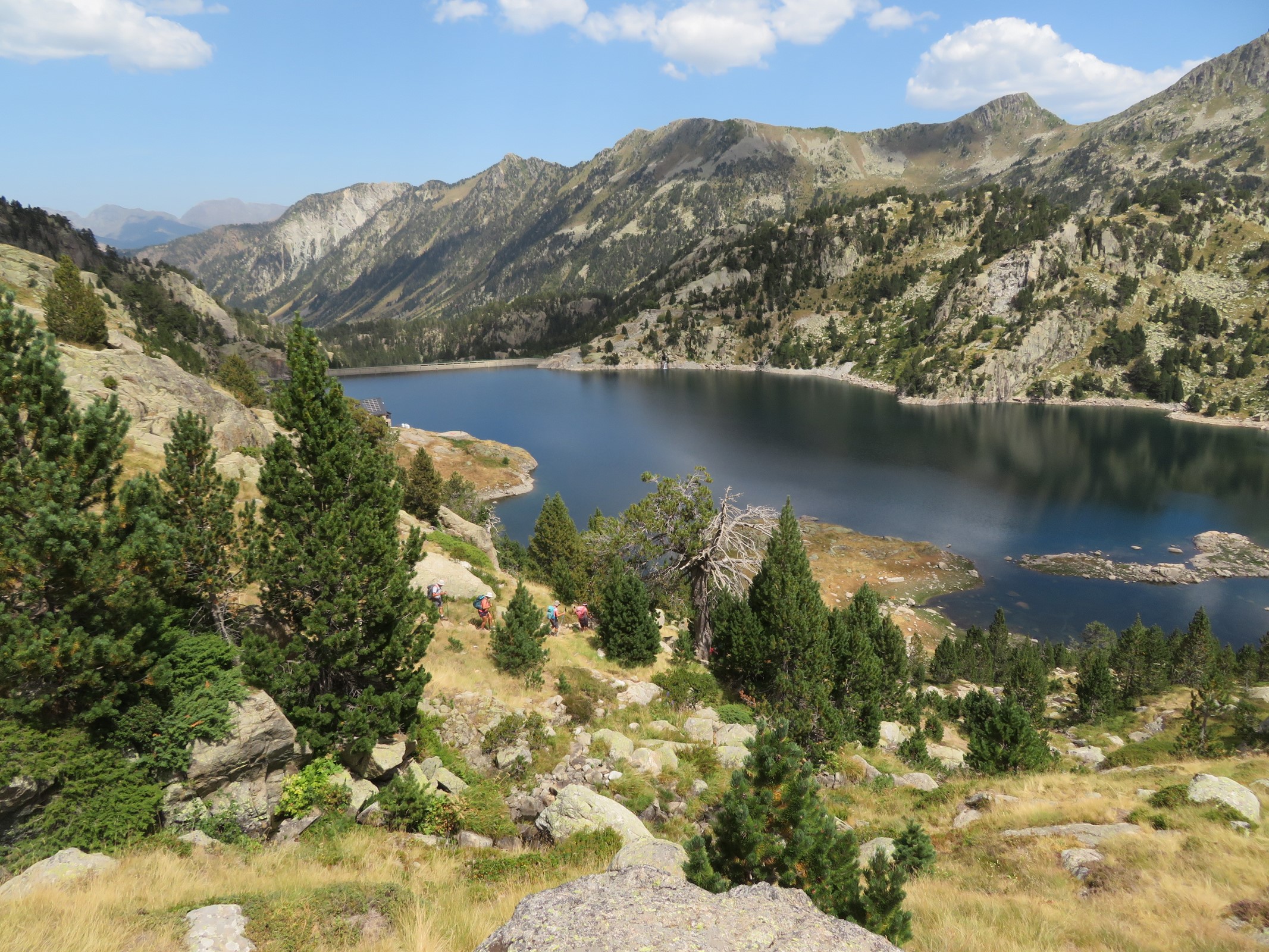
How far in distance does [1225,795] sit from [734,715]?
1600 cm

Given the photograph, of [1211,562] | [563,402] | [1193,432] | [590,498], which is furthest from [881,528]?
[563,402]

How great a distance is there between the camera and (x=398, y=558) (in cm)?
1844

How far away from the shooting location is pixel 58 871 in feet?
32.2

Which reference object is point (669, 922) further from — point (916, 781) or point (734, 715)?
point (916, 781)

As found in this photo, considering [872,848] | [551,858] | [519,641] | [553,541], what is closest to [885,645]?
[519,641]

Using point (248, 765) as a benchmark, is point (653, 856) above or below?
above

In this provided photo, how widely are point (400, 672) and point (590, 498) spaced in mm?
78718

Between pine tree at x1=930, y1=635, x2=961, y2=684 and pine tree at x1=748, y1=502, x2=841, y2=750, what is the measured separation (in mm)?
29296

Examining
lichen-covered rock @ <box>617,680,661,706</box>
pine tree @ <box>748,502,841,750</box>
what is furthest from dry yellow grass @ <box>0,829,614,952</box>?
pine tree @ <box>748,502,841,750</box>

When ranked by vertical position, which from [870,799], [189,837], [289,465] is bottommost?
[870,799]

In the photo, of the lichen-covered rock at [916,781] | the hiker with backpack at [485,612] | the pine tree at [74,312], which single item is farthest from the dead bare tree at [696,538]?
the pine tree at [74,312]

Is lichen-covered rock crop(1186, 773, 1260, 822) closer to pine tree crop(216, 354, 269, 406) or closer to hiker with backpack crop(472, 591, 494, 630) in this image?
hiker with backpack crop(472, 591, 494, 630)

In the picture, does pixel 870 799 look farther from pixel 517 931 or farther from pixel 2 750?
pixel 2 750

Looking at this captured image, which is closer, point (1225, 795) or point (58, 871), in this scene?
point (58, 871)
